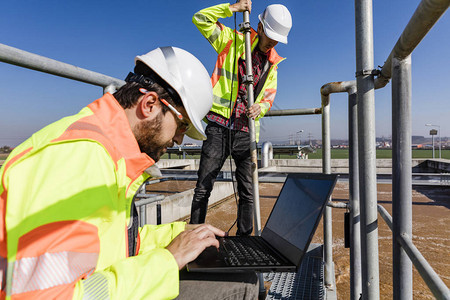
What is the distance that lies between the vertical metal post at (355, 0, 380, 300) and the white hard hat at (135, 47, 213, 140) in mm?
607

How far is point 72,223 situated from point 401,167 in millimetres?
848

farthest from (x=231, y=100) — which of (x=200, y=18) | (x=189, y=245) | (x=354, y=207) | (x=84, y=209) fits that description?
(x=84, y=209)

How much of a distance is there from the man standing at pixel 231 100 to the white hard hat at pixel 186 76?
1.06 meters

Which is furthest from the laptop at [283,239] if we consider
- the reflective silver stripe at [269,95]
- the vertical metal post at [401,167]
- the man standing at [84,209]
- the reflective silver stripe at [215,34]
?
the reflective silver stripe at [215,34]

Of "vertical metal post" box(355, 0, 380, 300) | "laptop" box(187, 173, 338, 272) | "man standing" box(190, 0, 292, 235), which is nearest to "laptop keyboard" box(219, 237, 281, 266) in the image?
"laptop" box(187, 173, 338, 272)

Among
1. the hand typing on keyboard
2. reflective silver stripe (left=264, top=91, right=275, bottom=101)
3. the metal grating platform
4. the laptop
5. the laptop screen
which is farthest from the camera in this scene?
reflective silver stripe (left=264, top=91, right=275, bottom=101)

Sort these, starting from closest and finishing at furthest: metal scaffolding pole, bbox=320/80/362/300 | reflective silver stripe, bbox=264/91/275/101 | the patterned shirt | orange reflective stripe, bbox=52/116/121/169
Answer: orange reflective stripe, bbox=52/116/121/169 < metal scaffolding pole, bbox=320/80/362/300 < the patterned shirt < reflective silver stripe, bbox=264/91/275/101

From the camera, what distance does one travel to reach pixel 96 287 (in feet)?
2.21

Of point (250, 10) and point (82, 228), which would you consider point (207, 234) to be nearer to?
point (82, 228)

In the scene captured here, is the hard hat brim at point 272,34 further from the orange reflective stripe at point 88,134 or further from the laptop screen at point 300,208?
the orange reflective stripe at point 88,134

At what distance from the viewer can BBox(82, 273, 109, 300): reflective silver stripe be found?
2.15 feet

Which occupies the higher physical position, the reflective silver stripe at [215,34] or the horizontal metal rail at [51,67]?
the reflective silver stripe at [215,34]

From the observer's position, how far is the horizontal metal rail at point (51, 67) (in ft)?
3.61

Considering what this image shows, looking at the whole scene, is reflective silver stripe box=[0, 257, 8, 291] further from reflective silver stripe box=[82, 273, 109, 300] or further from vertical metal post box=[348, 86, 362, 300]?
vertical metal post box=[348, 86, 362, 300]
